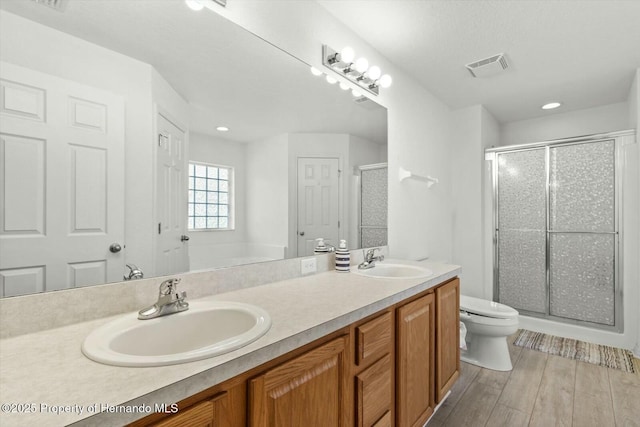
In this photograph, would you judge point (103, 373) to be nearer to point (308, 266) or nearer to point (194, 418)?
point (194, 418)

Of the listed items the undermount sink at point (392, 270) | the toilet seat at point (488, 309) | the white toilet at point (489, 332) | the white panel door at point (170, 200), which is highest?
the white panel door at point (170, 200)

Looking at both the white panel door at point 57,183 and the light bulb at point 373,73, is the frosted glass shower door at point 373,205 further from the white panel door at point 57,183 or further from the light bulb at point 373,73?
the white panel door at point 57,183

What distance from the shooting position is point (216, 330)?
41.1 inches

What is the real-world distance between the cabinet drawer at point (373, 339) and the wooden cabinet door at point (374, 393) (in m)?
0.04

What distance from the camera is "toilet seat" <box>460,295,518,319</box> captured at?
2287 millimetres

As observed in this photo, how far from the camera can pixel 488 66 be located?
2.49 m

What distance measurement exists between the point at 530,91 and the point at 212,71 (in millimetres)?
3101

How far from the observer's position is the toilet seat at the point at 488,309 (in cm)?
229

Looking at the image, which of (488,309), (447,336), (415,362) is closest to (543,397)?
(488,309)

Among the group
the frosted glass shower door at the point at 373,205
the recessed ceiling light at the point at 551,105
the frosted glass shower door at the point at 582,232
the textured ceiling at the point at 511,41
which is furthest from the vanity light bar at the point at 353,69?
the recessed ceiling light at the point at 551,105

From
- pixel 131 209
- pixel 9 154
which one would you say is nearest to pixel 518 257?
pixel 131 209

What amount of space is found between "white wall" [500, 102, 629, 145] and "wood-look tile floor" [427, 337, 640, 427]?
2581 millimetres

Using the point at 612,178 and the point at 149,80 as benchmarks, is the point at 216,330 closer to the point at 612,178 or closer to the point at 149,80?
the point at 149,80

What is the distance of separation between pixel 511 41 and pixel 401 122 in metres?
0.91
